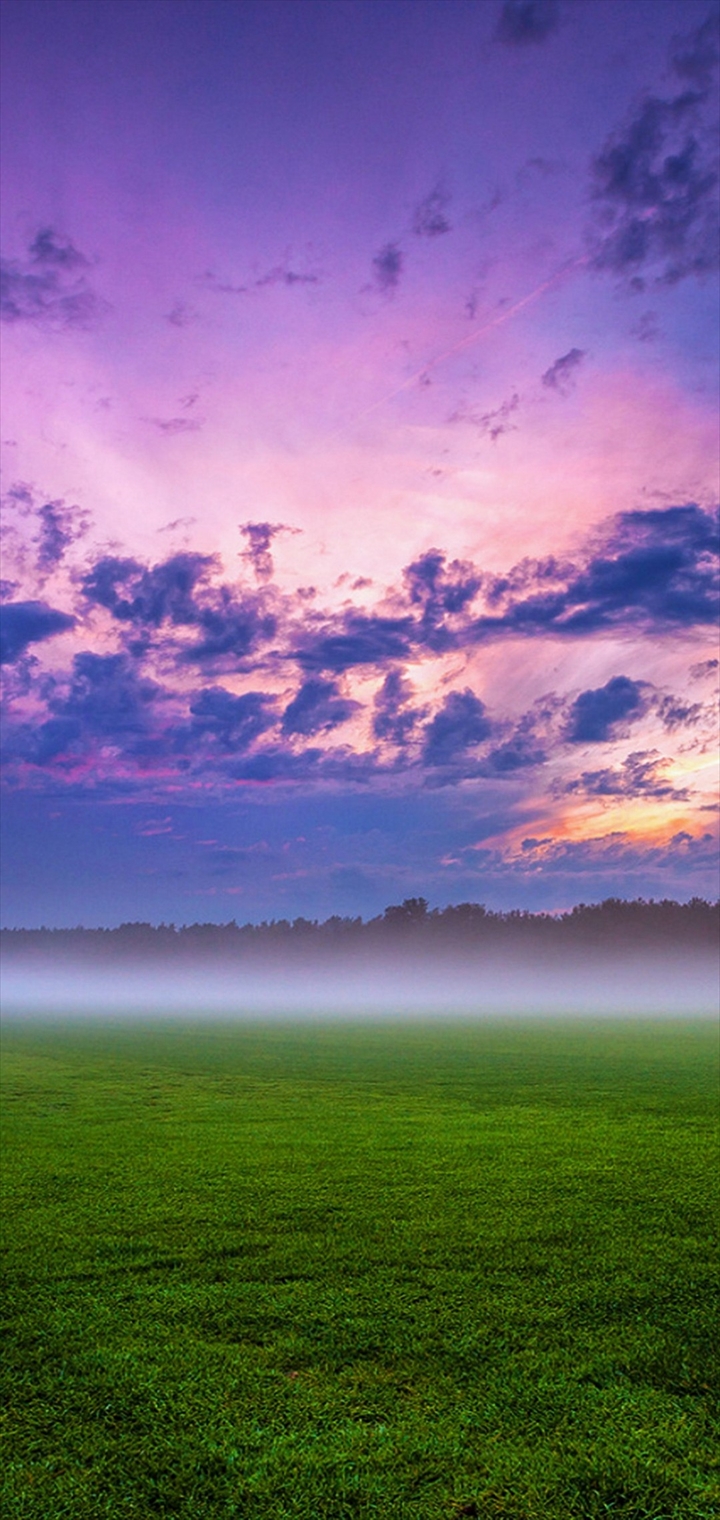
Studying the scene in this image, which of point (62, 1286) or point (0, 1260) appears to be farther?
point (0, 1260)

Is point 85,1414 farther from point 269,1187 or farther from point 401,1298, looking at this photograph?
point 269,1187

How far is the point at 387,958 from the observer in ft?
482

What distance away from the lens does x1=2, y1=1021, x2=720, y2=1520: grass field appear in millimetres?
3199

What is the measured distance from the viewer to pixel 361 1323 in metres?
4.54

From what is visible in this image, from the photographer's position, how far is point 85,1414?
368 cm

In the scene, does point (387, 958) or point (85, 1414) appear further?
Answer: point (387, 958)

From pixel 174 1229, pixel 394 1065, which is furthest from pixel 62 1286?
Answer: pixel 394 1065

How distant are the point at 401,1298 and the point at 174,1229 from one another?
2192 mm

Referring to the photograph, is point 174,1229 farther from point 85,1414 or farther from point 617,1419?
point 617,1419

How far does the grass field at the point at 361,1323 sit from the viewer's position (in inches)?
126

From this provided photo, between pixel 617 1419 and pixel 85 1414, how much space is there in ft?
7.61

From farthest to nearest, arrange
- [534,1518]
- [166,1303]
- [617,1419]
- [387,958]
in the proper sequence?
[387,958] → [166,1303] → [617,1419] → [534,1518]

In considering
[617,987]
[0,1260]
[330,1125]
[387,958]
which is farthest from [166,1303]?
[387,958]

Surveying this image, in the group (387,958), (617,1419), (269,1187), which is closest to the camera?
(617,1419)
